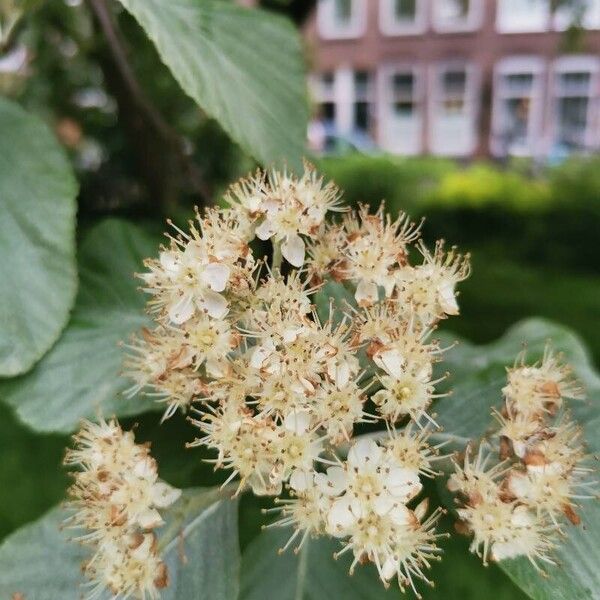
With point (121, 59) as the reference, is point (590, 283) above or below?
below

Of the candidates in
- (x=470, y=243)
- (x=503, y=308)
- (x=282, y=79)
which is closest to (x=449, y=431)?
(x=282, y=79)

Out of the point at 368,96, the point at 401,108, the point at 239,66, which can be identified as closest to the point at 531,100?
the point at 401,108

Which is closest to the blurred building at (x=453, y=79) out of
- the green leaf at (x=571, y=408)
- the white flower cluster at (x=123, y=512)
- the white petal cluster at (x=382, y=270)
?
the green leaf at (x=571, y=408)

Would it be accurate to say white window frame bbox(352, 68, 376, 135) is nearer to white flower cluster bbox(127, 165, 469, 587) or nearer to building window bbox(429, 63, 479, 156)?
building window bbox(429, 63, 479, 156)

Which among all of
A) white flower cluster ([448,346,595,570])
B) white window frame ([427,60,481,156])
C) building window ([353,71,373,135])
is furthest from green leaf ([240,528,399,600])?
building window ([353,71,373,135])

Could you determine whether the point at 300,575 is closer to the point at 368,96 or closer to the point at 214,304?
the point at 214,304

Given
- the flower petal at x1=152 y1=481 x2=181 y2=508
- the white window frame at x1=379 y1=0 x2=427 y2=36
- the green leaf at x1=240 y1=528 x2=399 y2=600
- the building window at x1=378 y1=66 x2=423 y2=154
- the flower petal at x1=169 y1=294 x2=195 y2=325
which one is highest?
the flower petal at x1=169 y1=294 x2=195 y2=325

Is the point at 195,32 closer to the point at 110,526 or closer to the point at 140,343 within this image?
the point at 140,343
